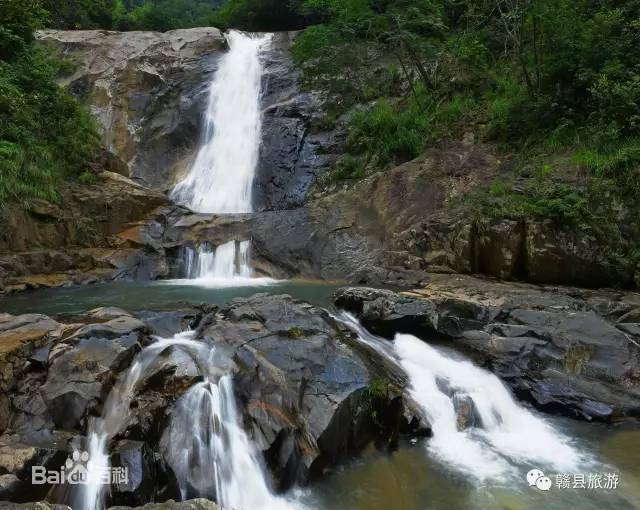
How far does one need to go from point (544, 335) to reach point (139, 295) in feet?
24.0

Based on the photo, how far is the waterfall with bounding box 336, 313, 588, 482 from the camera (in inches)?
193

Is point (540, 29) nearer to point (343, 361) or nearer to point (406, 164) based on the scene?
point (406, 164)

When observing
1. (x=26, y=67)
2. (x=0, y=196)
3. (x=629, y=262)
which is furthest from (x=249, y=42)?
(x=629, y=262)

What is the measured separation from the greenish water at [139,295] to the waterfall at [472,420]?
225cm

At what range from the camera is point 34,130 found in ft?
40.0

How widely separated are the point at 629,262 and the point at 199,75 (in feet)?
58.1

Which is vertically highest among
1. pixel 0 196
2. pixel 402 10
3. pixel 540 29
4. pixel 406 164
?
pixel 402 10

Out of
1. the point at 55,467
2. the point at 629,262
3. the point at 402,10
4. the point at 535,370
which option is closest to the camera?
the point at 55,467

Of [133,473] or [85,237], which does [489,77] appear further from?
[133,473]

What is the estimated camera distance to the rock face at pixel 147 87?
17531 millimetres

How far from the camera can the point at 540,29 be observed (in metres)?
12.4

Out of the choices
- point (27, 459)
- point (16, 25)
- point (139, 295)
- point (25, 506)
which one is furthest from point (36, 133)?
point (25, 506)

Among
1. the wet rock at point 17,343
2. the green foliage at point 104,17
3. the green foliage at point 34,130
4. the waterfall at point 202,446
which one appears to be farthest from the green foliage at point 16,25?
the green foliage at point 104,17

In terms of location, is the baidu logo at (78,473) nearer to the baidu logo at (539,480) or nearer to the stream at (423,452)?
the stream at (423,452)
